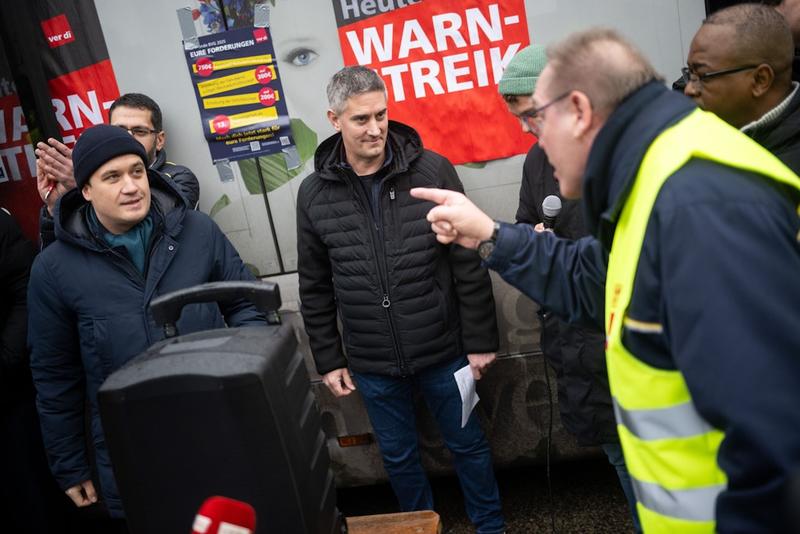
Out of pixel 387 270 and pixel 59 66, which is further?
pixel 59 66

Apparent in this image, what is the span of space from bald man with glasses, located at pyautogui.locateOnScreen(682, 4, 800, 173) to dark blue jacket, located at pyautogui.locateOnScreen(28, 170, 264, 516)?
5.72 ft

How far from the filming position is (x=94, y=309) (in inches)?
93.0

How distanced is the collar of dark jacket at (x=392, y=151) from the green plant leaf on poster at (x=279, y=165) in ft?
0.90

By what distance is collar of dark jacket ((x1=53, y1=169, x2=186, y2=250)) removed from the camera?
239 cm

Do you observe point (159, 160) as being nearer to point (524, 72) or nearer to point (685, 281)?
point (524, 72)

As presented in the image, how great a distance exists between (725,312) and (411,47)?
238cm

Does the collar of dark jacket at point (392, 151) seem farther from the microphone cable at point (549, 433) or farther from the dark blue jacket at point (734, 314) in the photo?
the dark blue jacket at point (734, 314)

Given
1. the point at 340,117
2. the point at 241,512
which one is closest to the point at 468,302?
the point at 340,117

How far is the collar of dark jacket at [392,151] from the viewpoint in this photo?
2826mm

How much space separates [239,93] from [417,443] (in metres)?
1.87

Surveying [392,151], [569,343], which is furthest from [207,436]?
[392,151]

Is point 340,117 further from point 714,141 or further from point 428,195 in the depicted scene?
point 714,141

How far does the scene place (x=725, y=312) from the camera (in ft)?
3.37

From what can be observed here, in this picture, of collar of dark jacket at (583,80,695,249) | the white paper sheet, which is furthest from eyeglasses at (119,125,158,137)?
collar of dark jacket at (583,80,695,249)
